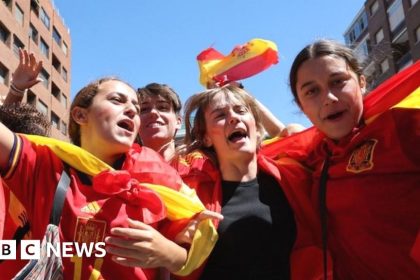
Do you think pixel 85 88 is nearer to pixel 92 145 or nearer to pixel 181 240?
pixel 92 145

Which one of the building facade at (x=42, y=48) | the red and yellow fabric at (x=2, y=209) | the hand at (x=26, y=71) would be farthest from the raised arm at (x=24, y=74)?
the building facade at (x=42, y=48)

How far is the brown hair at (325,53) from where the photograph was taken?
2592mm

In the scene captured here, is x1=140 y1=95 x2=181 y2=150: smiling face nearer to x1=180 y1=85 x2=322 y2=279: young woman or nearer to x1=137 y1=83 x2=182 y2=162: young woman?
x1=137 y1=83 x2=182 y2=162: young woman

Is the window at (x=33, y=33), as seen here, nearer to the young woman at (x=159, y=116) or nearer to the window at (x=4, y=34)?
the window at (x=4, y=34)

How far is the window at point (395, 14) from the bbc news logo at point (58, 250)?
29.4 metres

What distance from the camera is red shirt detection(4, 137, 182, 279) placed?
6.33 ft

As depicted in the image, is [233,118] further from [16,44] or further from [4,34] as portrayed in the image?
[16,44]

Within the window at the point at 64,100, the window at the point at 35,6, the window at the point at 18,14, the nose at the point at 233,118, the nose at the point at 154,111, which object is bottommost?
the window at the point at 64,100

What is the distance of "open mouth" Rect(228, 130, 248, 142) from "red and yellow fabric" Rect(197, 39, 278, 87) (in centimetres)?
118

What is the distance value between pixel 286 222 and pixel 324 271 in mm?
317

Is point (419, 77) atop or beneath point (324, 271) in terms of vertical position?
atop

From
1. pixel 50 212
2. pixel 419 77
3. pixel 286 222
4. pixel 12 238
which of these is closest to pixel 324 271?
pixel 286 222

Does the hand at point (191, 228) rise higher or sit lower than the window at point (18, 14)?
Result: lower

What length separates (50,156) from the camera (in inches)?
82.7
